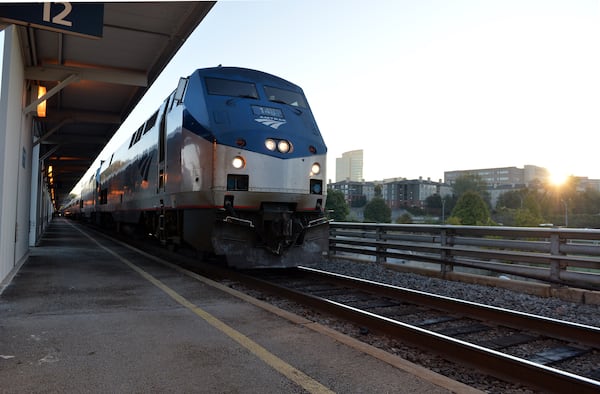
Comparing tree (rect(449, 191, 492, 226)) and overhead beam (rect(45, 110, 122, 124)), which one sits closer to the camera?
overhead beam (rect(45, 110, 122, 124))

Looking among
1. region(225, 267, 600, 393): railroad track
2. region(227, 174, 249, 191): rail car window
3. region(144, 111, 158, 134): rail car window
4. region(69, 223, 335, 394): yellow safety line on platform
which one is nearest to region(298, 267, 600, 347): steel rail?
region(225, 267, 600, 393): railroad track

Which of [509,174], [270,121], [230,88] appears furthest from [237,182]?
[509,174]

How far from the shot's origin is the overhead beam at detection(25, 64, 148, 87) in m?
9.53

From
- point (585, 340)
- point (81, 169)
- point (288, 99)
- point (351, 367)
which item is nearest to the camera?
point (351, 367)

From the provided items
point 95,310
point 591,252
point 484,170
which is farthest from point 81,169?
point 484,170

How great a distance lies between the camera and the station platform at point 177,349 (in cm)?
327

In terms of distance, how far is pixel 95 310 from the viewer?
5.57 m

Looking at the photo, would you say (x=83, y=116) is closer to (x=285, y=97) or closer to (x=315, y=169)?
(x=285, y=97)

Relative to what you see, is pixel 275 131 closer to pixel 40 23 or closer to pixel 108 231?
pixel 40 23

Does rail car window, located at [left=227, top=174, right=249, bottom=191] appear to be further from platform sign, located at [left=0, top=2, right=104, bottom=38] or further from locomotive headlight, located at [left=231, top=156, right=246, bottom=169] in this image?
platform sign, located at [left=0, top=2, right=104, bottom=38]

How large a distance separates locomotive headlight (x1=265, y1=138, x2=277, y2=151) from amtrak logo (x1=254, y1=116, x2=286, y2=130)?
30 cm

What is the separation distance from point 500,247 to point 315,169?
352cm

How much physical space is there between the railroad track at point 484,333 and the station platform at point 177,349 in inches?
22.8

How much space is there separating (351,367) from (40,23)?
607cm
